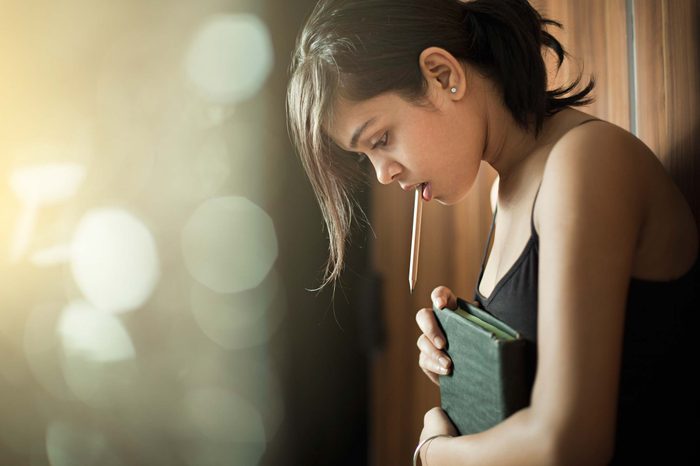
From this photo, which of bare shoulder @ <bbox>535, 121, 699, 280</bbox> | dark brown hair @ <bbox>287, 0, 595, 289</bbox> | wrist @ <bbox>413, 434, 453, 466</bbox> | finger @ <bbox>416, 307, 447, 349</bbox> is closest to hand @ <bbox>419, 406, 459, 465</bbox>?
wrist @ <bbox>413, 434, 453, 466</bbox>

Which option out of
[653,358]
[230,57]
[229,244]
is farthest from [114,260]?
[653,358]

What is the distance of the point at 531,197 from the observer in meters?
0.71

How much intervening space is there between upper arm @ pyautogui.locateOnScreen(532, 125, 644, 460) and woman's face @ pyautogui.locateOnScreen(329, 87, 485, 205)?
0.71ft

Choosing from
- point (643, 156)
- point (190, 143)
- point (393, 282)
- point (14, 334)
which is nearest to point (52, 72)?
point (190, 143)

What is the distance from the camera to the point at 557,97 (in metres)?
0.85

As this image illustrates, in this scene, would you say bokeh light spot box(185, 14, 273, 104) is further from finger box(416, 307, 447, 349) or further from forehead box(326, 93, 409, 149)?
finger box(416, 307, 447, 349)

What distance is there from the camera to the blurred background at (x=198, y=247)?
1.10 meters

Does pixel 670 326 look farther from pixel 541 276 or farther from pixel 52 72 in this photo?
pixel 52 72

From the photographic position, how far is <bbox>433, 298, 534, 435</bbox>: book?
0.57m

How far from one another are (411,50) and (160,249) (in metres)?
0.82

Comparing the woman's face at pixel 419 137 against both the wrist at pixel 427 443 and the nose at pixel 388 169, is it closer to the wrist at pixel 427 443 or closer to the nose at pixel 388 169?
the nose at pixel 388 169

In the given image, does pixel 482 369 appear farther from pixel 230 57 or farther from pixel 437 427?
pixel 230 57

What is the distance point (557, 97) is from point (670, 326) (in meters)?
0.40

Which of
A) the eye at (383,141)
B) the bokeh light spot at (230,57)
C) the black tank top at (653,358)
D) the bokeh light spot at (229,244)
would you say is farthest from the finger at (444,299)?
the bokeh light spot at (230,57)
